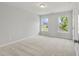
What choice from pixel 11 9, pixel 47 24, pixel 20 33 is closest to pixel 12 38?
pixel 20 33

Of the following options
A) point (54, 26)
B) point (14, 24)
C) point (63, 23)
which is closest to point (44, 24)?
point (54, 26)

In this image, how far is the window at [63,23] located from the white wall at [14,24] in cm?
176

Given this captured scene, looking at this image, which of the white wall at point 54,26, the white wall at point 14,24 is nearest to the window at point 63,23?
the white wall at point 54,26

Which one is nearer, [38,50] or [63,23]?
[38,50]

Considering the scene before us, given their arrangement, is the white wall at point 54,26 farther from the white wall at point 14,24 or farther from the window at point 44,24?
the white wall at point 14,24

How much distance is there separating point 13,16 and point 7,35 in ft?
2.93

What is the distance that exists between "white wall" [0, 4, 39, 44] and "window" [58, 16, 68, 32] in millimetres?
1759

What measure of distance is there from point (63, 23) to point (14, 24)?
9.18ft

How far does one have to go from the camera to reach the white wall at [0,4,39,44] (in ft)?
11.4

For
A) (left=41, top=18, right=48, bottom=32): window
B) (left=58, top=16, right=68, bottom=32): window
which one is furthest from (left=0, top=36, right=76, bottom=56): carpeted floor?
(left=41, top=18, right=48, bottom=32): window

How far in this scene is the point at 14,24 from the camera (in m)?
4.04

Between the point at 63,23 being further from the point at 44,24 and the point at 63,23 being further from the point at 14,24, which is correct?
the point at 14,24

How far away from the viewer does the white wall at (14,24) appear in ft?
11.4

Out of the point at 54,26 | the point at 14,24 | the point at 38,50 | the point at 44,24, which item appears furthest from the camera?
the point at 44,24
